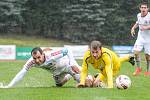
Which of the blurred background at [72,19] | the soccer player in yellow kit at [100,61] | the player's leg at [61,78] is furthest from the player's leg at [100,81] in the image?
the blurred background at [72,19]

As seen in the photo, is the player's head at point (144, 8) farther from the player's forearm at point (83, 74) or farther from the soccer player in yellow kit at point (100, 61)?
the player's forearm at point (83, 74)

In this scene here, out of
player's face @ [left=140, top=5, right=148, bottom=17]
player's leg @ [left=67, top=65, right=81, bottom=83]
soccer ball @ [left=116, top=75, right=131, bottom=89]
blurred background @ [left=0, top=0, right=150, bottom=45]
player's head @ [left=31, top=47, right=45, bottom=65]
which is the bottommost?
blurred background @ [left=0, top=0, right=150, bottom=45]

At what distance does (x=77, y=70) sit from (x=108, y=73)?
1203 millimetres

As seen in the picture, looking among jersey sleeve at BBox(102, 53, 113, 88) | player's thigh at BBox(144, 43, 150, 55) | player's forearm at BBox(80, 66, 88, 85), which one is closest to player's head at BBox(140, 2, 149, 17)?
player's thigh at BBox(144, 43, 150, 55)

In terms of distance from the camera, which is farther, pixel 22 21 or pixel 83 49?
pixel 22 21

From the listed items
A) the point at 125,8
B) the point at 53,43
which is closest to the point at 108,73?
the point at 53,43

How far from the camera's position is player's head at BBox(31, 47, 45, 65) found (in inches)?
455

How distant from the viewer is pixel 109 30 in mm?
41656

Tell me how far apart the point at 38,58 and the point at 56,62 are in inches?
25.7

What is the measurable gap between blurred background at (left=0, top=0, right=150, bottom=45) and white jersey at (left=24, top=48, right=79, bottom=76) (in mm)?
25513

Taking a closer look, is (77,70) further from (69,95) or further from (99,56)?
(69,95)

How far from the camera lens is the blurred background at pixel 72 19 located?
129ft

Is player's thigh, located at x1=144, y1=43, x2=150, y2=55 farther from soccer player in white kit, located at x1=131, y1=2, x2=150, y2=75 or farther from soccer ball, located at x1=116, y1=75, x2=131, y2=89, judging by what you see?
soccer ball, located at x1=116, y1=75, x2=131, y2=89

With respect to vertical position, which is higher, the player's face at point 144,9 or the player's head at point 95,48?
the player's face at point 144,9
